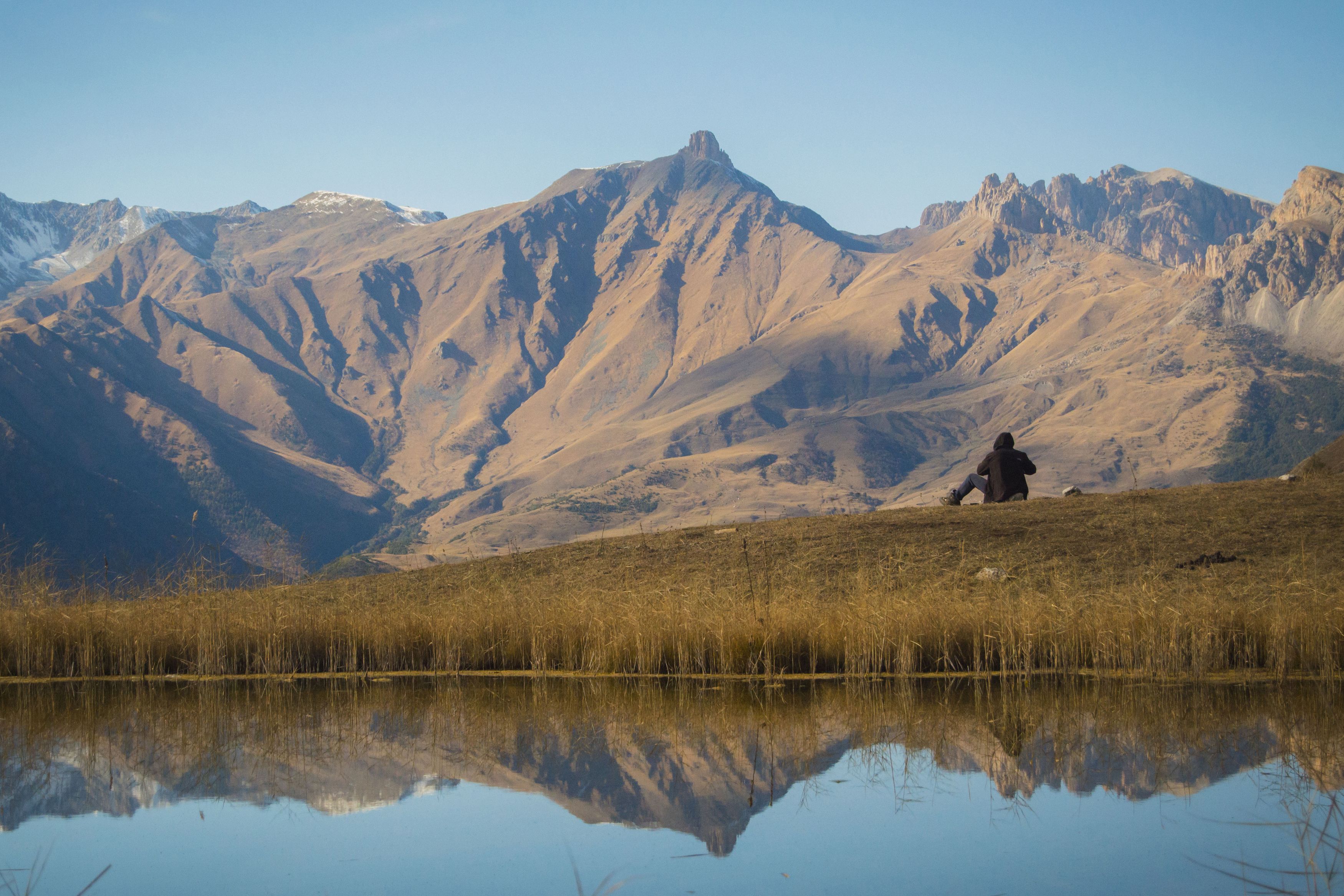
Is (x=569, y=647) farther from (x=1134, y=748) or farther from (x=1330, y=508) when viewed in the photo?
Answer: (x=1330, y=508)

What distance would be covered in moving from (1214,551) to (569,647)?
10276mm

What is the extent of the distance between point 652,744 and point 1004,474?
13279 millimetres

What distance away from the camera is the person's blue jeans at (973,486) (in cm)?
2236

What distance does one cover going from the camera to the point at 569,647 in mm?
15562

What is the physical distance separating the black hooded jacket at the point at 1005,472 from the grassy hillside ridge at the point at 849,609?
0.65m

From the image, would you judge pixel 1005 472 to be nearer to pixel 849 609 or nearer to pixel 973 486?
pixel 973 486

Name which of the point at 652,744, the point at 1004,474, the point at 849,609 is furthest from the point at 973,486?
the point at 652,744

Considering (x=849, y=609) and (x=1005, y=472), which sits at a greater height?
(x=1005, y=472)

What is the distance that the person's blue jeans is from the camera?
73.4 feet

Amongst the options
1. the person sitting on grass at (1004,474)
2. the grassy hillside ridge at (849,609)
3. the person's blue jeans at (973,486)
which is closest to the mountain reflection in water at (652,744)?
the grassy hillside ridge at (849,609)

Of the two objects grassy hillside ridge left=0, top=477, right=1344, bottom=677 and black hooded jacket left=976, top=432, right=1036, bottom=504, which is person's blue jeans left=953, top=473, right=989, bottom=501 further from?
grassy hillside ridge left=0, top=477, right=1344, bottom=677

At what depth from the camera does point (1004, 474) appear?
71.7 ft

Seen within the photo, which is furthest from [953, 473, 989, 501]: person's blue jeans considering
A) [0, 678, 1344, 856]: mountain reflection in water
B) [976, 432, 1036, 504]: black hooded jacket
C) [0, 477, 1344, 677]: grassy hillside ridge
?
[0, 678, 1344, 856]: mountain reflection in water

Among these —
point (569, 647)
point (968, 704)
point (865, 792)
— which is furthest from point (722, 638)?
point (865, 792)
